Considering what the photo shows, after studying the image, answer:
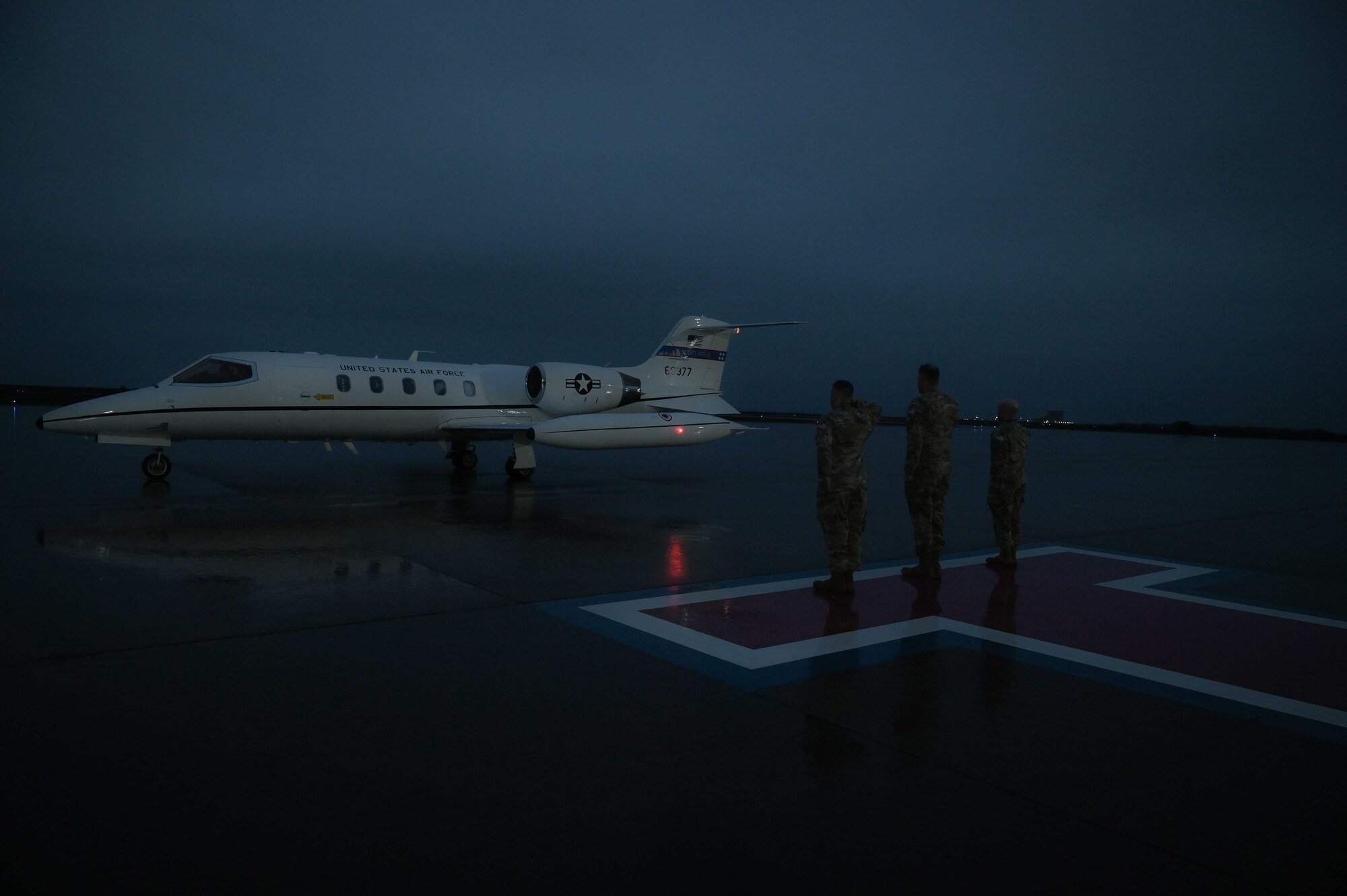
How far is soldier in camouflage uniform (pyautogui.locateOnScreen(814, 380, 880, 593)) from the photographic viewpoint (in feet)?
22.0

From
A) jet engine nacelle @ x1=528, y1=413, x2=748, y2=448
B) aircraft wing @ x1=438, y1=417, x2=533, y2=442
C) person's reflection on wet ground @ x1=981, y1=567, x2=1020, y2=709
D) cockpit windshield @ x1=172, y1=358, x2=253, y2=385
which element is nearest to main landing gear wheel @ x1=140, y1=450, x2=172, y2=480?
cockpit windshield @ x1=172, y1=358, x2=253, y2=385

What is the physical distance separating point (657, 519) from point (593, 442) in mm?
4881

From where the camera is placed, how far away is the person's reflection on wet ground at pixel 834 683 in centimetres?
356

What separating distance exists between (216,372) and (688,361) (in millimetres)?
10226

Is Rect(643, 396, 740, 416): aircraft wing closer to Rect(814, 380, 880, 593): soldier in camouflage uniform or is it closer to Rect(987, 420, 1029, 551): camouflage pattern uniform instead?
Rect(987, 420, 1029, 551): camouflage pattern uniform

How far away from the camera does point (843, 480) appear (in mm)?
6727

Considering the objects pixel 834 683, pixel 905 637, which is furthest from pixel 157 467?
pixel 834 683

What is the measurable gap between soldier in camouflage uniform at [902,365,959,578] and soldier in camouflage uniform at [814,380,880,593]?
2.80 ft

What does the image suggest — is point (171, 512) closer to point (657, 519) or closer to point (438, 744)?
point (657, 519)

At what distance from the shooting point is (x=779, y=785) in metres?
3.26

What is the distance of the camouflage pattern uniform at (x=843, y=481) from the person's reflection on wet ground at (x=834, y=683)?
0.41 meters

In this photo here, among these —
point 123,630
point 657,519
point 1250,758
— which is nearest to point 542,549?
point 657,519

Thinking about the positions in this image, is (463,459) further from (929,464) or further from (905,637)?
(905,637)

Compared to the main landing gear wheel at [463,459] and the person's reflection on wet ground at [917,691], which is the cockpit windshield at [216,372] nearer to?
the main landing gear wheel at [463,459]
